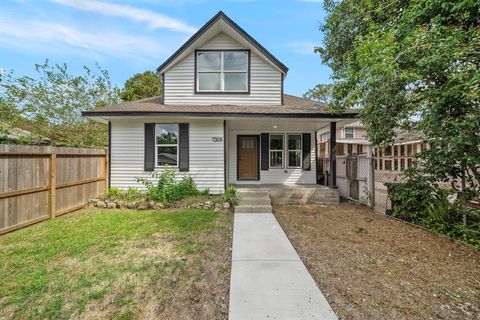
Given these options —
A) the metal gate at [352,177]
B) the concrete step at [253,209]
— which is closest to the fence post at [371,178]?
the metal gate at [352,177]

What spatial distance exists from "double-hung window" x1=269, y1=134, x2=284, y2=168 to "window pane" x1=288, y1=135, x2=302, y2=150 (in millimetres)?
356

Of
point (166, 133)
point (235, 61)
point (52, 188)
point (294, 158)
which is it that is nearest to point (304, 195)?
point (294, 158)

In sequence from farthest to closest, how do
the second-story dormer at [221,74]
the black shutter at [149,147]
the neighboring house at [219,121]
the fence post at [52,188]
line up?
1. the second-story dormer at [221,74]
2. the black shutter at [149,147]
3. the neighboring house at [219,121]
4. the fence post at [52,188]

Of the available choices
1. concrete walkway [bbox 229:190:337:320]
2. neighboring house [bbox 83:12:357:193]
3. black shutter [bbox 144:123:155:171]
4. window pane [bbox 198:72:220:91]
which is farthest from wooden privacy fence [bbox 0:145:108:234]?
concrete walkway [bbox 229:190:337:320]

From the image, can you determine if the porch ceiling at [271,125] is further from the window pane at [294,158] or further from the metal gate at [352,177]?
the metal gate at [352,177]

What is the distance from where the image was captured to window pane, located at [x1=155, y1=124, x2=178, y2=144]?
8.77 meters

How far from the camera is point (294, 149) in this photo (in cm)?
1067

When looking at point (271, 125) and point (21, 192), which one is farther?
point (271, 125)

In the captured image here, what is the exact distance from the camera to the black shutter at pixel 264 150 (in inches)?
416

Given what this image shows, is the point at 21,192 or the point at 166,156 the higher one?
the point at 166,156

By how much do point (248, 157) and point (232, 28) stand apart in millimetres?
5164

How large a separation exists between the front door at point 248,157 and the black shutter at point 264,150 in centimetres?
20

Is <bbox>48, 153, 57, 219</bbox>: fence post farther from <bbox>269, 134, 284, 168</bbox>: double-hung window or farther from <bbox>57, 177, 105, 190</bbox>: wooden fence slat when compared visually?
<bbox>269, 134, 284, 168</bbox>: double-hung window

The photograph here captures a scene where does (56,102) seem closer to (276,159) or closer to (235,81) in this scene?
(235,81)
